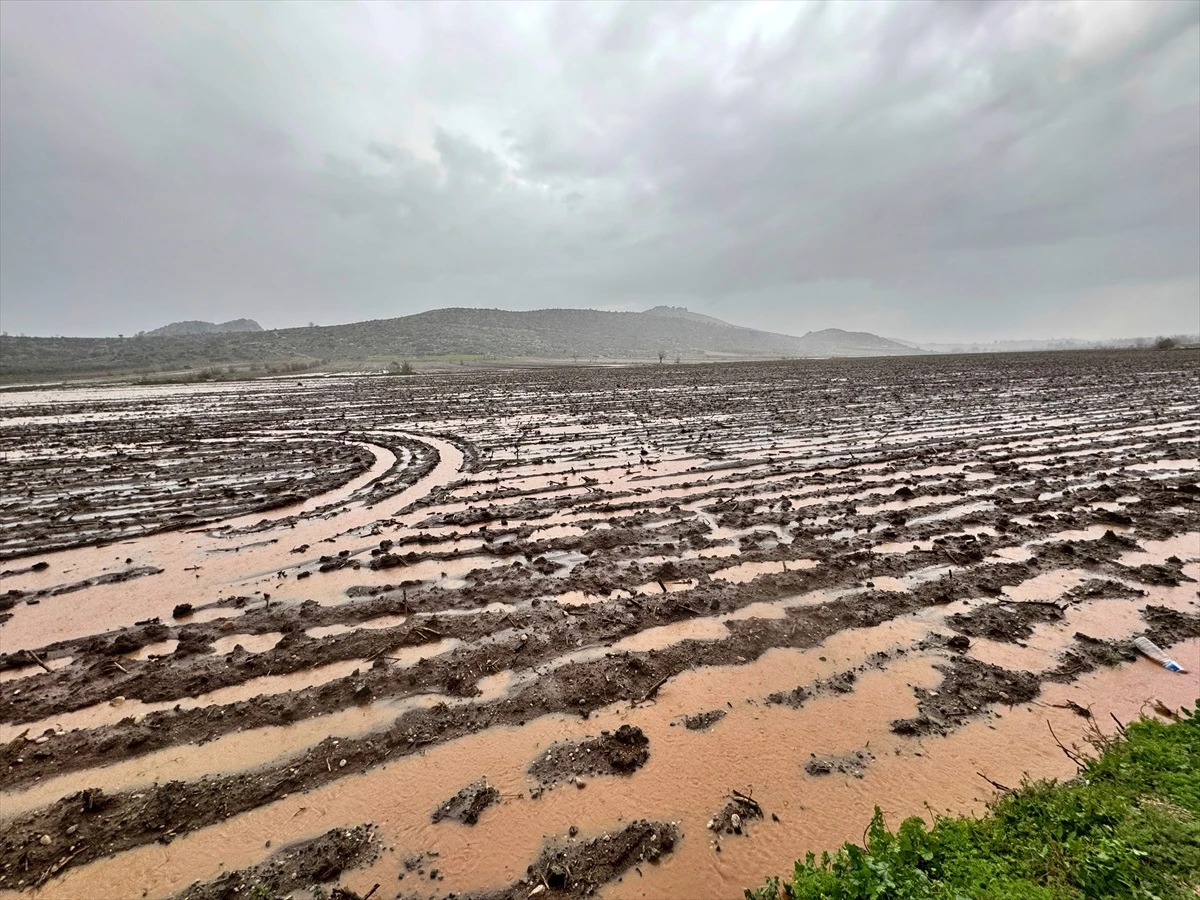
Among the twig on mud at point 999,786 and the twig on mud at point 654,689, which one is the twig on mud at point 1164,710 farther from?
the twig on mud at point 654,689

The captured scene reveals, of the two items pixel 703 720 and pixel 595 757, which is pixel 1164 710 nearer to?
pixel 703 720

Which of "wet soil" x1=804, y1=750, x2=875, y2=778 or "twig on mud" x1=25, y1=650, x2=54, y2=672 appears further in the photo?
"twig on mud" x1=25, y1=650, x2=54, y2=672

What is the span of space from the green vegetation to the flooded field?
0.36 meters

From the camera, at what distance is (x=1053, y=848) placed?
9.02ft

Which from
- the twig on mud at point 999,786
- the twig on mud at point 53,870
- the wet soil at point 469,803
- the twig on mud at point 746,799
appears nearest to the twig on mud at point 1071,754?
the twig on mud at point 999,786

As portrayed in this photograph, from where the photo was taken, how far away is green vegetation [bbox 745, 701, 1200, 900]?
2486mm

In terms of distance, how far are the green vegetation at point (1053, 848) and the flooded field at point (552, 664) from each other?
1.20ft

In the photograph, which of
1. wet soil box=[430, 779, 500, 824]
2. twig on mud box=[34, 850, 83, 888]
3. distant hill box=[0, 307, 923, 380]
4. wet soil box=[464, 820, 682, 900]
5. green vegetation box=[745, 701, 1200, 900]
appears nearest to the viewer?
green vegetation box=[745, 701, 1200, 900]

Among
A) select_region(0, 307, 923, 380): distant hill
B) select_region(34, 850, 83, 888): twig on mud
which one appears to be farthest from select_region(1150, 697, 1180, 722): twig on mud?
select_region(0, 307, 923, 380): distant hill

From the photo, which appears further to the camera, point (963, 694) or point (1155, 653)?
point (1155, 653)

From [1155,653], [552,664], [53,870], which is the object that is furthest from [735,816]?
[1155,653]

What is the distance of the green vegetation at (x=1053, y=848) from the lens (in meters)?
2.49

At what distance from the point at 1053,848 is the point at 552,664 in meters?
3.48

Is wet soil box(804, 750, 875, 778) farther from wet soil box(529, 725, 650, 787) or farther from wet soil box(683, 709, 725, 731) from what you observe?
wet soil box(529, 725, 650, 787)
